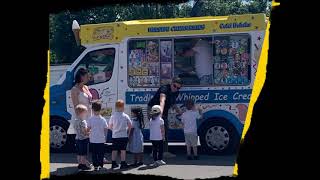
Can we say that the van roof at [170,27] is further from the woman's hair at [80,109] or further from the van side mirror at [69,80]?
the woman's hair at [80,109]

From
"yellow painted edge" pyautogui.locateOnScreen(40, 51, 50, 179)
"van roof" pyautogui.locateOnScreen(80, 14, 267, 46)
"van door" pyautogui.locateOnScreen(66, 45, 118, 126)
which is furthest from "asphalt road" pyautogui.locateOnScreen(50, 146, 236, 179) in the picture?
"yellow painted edge" pyautogui.locateOnScreen(40, 51, 50, 179)

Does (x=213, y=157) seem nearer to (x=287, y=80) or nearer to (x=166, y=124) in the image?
(x=166, y=124)

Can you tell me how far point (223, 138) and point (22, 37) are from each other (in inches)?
328

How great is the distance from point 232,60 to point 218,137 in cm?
149

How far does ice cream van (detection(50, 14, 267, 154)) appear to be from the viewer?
10.1 metres

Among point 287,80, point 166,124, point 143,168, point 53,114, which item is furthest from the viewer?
point 53,114

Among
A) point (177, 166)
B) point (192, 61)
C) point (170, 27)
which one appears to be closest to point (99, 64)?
point (170, 27)

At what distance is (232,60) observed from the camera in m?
10.3

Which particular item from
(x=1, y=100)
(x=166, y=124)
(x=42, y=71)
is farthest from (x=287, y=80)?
(x=166, y=124)

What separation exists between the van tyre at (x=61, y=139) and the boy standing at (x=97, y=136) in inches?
101

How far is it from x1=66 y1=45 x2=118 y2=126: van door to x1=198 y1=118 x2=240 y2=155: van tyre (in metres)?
1.93

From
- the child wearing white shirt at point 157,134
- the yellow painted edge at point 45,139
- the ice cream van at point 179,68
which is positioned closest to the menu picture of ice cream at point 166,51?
the ice cream van at point 179,68

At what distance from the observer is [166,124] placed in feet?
33.0

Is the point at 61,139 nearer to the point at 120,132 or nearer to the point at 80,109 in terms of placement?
the point at 120,132
